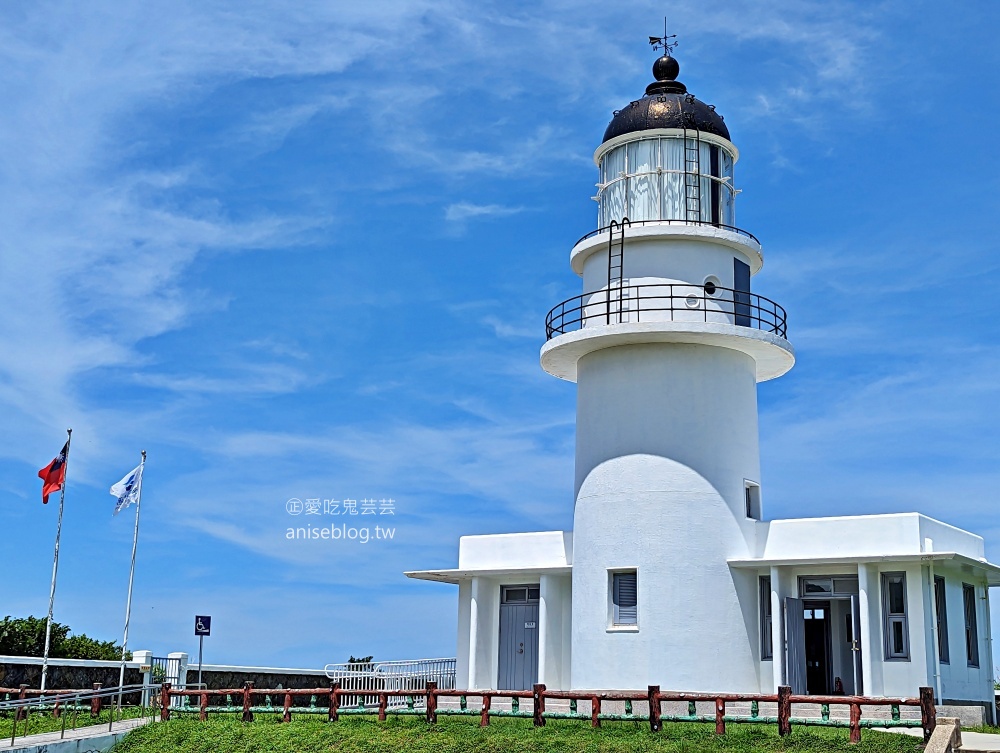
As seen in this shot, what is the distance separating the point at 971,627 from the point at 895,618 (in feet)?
11.5

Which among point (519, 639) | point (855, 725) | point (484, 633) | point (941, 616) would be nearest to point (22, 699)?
point (484, 633)

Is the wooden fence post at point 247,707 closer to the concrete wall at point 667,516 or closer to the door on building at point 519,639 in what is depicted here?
the door on building at point 519,639

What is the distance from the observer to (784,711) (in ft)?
60.8

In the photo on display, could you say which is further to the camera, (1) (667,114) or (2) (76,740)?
(1) (667,114)

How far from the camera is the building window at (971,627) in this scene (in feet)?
81.8

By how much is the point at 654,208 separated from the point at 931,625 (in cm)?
982

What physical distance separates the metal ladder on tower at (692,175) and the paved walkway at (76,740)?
48.1 ft

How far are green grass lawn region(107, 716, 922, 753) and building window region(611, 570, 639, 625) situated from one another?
12.4 ft

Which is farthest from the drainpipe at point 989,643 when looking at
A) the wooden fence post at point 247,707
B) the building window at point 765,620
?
the wooden fence post at point 247,707

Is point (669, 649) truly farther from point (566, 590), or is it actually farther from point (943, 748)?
point (943, 748)

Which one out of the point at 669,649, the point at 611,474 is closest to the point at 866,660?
the point at 669,649

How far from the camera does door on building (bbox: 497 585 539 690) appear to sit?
2664 cm

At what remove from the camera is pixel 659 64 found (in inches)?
1089

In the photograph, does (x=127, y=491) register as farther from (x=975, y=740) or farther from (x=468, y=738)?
(x=975, y=740)
